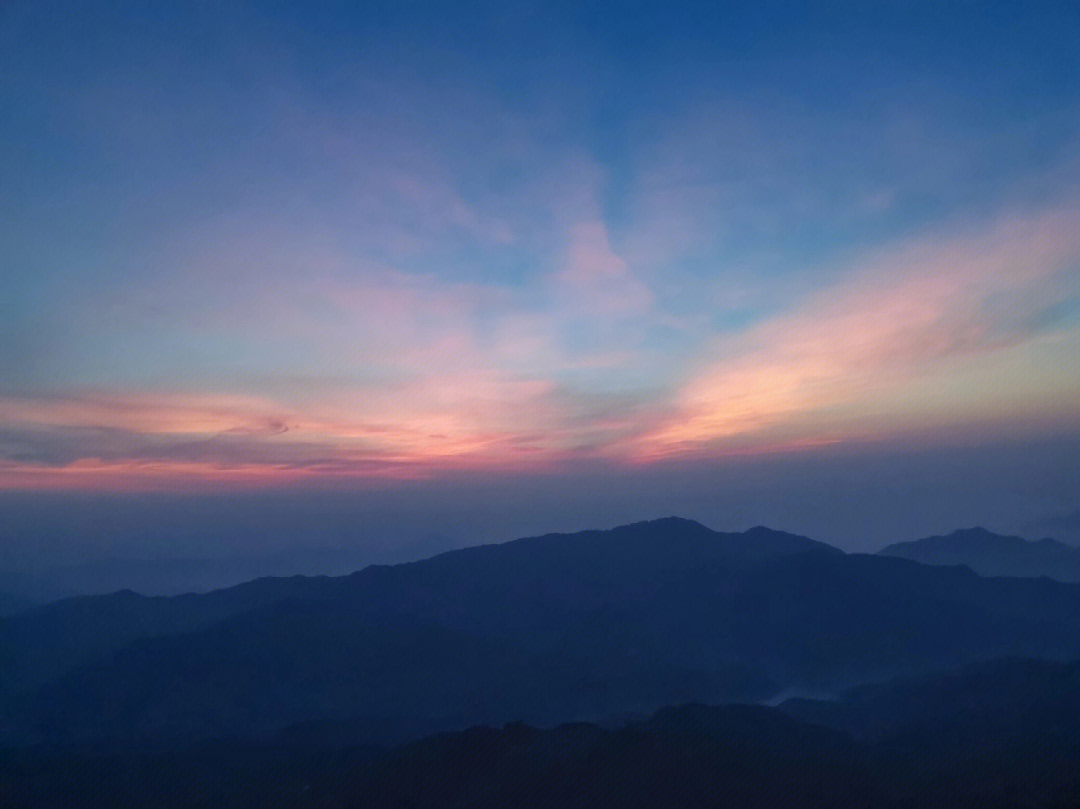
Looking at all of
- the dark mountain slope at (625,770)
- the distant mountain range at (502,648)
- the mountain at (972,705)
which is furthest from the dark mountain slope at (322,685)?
the mountain at (972,705)

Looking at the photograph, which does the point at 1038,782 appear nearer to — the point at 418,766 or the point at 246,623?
the point at 418,766

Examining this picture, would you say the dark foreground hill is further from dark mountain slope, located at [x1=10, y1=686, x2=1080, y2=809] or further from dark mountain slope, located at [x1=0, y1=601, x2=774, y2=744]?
dark mountain slope, located at [x1=0, y1=601, x2=774, y2=744]

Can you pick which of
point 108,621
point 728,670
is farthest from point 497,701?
point 108,621

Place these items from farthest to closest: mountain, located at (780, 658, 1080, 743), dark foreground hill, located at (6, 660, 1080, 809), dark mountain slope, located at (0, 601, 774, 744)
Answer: dark mountain slope, located at (0, 601, 774, 744) → mountain, located at (780, 658, 1080, 743) → dark foreground hill, located at (6, 660, 1080, 809)

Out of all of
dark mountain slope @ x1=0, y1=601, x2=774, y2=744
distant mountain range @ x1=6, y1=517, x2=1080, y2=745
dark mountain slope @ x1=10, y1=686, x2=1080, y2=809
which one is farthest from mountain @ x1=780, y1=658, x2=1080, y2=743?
dark mountain slope @ x1=0, y1=601, x2=774, y2=744

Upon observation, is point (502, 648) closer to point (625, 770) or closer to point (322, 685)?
point (322, 685)

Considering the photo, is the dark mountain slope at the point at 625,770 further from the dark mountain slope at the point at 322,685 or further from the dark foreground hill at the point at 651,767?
the dark mountain slope at the point at 322,685
